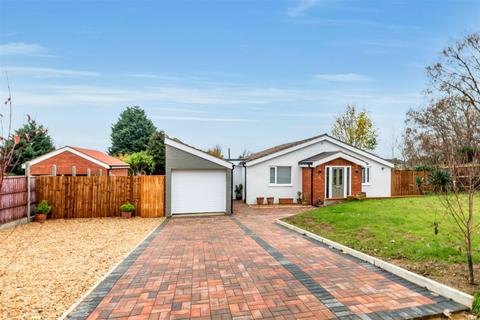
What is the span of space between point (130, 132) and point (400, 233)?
51537 mm

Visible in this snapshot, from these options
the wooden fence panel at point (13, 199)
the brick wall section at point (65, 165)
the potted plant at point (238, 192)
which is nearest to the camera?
the wooden fence panel at point (13, 199)

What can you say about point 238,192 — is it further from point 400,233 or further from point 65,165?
point 400,233

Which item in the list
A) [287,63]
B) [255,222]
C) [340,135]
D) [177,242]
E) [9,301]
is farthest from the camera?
[340,135]

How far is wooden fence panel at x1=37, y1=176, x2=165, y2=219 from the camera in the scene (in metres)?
14.8

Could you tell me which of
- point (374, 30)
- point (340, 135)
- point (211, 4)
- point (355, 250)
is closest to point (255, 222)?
point (355, 250)

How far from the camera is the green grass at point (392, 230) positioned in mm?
6949

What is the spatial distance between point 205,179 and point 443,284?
41.0 ft

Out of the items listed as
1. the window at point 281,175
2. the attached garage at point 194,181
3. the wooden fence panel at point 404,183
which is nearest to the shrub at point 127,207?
the attached garage at point 194,181

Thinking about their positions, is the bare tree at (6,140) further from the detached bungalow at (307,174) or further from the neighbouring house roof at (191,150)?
the detached bungalow at (307,174)

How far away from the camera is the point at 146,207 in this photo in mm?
15422

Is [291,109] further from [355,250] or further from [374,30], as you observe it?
[355,250]

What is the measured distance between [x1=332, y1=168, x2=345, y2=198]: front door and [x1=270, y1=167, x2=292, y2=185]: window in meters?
3.16

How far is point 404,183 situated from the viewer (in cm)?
2441

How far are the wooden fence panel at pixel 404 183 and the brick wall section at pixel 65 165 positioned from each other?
26.1 meters
